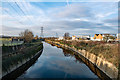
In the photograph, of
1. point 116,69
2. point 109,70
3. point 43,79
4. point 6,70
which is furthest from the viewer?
point 43,79

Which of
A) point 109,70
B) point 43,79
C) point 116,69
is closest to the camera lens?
point 116,69

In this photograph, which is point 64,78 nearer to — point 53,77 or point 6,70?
point 53,77

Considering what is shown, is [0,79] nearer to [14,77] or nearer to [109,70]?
[14,77]

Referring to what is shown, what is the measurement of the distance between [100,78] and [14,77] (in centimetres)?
894

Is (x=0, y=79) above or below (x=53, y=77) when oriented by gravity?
above

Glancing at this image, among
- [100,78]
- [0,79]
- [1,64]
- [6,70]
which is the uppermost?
[1,64]

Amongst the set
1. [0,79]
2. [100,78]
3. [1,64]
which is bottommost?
[100,78]

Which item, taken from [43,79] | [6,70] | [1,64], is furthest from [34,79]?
[1,64]

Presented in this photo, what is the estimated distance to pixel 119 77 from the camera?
6664 millimetres

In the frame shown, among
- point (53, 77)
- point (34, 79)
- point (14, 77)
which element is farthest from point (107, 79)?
point (14, 77)

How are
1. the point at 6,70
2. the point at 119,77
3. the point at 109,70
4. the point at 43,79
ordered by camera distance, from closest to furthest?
the point at 119,77 → the point at 6,70 → the point at 109,70 → the point at 43,79

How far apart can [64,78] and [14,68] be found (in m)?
5.40

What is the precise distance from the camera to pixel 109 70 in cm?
828

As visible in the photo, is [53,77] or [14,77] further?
[53,77]
